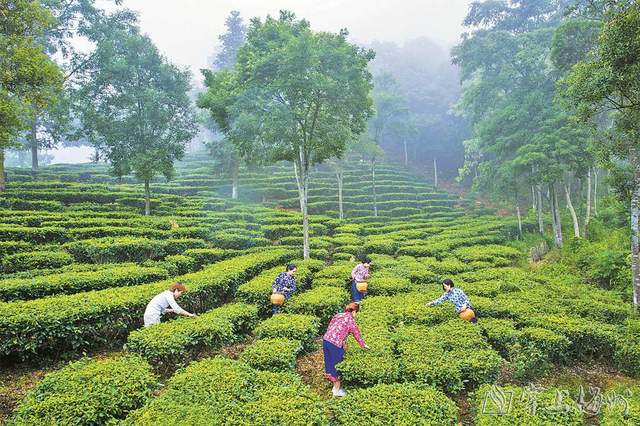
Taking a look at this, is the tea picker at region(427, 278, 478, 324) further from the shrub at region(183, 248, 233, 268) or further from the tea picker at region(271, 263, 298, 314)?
the shrub at region(183, 248, 233, 268)

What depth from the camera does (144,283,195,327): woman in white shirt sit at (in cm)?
775

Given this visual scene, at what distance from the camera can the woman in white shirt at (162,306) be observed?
25.4 feet

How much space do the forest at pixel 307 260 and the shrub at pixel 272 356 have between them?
59mm

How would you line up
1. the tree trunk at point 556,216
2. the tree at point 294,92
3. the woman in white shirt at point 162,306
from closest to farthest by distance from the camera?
1. the woman in white shirt at point 162,306
2. the tree at point 294,92
3. the tree trunk at point 556,216

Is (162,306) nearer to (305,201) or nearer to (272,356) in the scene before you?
(272,356)

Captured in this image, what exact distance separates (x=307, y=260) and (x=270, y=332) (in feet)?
21.8

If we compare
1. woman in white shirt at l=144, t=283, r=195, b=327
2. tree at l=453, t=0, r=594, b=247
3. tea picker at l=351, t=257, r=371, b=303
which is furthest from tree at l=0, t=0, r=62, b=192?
tree at l=453, t=0, r=594, b=247

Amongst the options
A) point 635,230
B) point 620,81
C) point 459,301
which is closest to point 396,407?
point 459,301

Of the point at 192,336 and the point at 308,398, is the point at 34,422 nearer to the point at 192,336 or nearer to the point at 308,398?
the point at 192,336

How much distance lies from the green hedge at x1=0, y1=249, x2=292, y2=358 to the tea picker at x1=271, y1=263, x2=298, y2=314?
215cm

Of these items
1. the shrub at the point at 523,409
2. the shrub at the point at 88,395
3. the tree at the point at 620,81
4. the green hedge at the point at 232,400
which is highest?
the tree at the point at 620,81

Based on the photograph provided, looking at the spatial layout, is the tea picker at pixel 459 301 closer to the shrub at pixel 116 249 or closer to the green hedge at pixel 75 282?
the green hedge at pixel 75 282

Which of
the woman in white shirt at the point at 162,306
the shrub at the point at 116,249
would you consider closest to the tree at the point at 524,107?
the woman in white shirt at the point at 162,306

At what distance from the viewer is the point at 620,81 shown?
7.96 m
